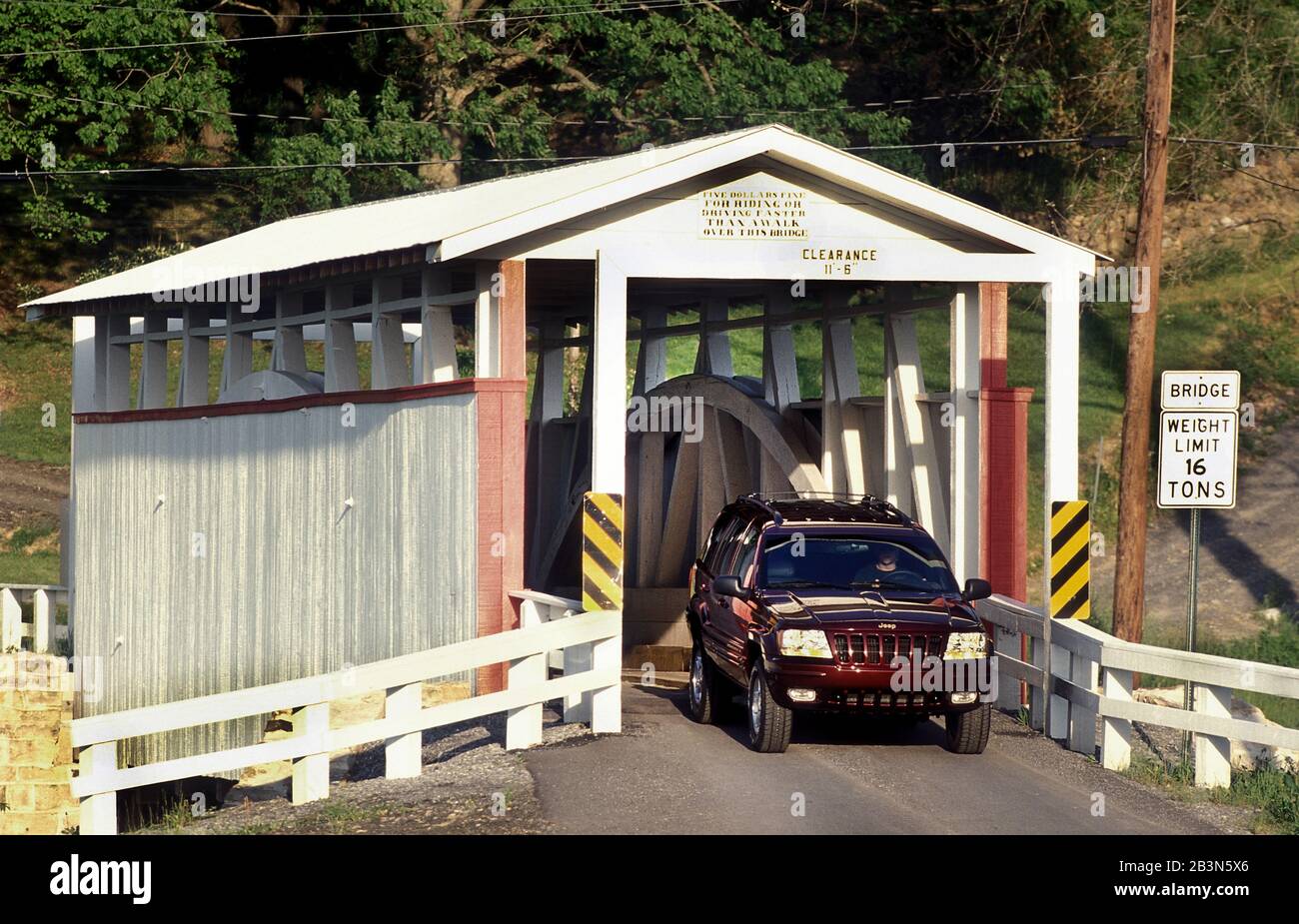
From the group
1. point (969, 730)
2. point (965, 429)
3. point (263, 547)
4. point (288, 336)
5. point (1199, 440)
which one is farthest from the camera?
point (288, 336)

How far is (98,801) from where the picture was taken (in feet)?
43.2

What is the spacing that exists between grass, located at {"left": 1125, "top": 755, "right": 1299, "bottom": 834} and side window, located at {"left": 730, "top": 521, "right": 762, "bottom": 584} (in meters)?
3.41

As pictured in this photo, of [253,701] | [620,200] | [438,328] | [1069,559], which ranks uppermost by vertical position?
[620,200]

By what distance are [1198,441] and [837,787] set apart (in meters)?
4.72

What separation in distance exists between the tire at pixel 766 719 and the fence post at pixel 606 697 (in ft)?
4.25

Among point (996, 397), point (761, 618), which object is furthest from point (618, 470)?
point (996, 397)

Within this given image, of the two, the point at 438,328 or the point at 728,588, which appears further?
the point at 438,328

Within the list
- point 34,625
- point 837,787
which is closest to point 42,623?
point 34,625

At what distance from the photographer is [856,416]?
2173 cm

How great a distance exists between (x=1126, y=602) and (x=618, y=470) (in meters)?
10.8

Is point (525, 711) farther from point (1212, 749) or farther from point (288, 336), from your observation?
point (288, 336)

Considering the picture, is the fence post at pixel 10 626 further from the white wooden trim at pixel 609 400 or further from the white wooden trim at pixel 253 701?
the white wooden trim at pixel 253 701

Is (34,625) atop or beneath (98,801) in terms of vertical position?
beneath

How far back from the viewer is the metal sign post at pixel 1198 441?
15.6 metres
